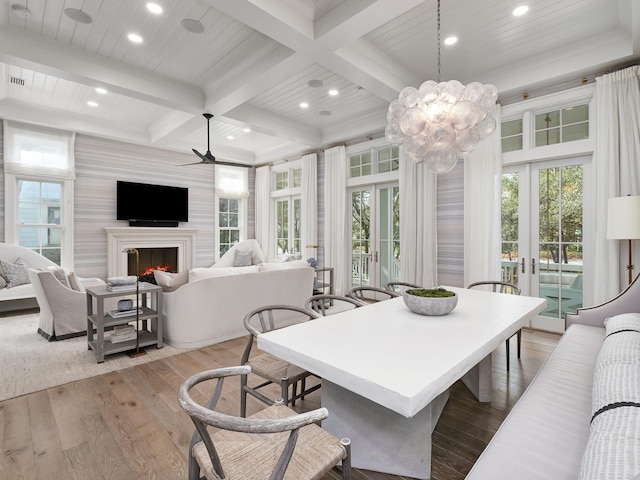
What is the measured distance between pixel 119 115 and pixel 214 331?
4.39m

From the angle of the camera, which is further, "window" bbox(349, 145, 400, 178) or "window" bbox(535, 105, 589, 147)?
"window" bbox(349, 145, 400, 178)

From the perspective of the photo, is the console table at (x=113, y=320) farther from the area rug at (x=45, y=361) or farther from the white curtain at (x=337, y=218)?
the white curtain at (x=337, y=218)

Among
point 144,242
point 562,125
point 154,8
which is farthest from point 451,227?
point 144,242

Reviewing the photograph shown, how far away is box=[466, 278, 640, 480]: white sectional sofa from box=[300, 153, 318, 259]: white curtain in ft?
17.1

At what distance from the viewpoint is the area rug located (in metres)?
2.64

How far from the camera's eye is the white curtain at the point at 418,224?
4.83m

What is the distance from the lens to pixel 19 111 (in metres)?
5.07

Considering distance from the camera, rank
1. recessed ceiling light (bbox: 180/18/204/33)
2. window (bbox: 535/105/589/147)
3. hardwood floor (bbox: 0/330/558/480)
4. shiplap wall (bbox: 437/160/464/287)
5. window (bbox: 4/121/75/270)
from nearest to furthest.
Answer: hardwood floor (bbox: 0/330/558/480)
recessed ceiling light (bbox: 180/18/204/33)
window (bbox: 535/105/589/147)
shiplap wall (bbox: 437/160/464/287)
window (bbox: 4/121/75/270)

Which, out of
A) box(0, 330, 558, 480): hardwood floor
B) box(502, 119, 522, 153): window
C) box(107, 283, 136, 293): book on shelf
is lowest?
box(0, 330, 558, 480): hardwood floor

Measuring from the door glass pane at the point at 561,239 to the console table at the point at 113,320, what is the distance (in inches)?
176

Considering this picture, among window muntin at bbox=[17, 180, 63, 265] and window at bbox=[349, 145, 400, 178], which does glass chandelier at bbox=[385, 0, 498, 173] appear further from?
window muntin at bbox=[17, 180, 63, 265]

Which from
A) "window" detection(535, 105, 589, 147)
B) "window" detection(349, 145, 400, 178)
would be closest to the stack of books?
"window" detection(349, 145, 400, 178)

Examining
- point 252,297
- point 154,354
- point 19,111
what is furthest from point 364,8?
point 19,111

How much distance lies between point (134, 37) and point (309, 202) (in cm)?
409
